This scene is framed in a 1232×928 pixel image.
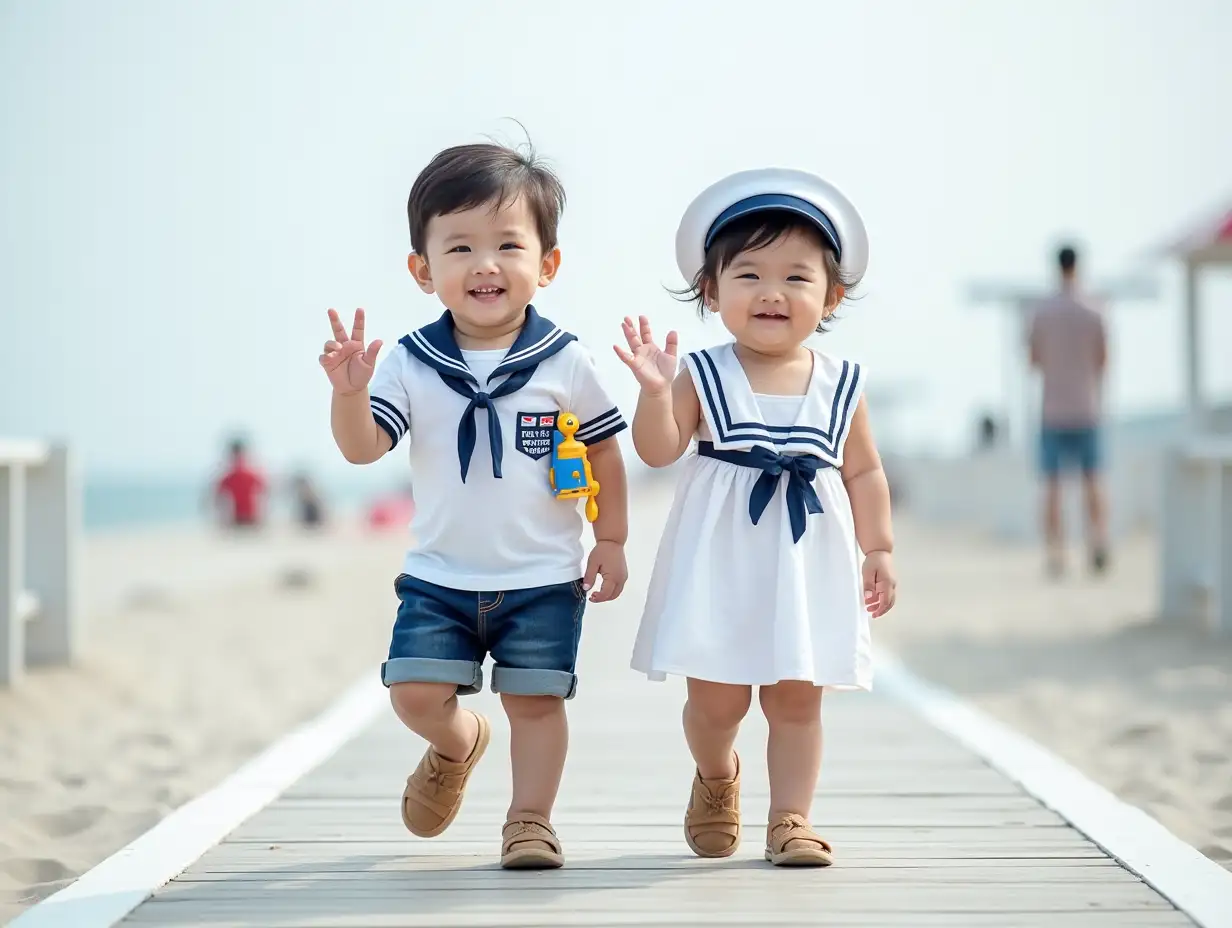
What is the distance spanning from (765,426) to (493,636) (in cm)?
73

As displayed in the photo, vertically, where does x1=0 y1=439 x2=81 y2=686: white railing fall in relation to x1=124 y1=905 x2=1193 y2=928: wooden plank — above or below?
above

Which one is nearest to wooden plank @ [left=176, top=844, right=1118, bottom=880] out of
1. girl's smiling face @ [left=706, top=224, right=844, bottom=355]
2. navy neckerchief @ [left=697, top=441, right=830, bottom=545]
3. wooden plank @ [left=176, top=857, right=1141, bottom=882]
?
wooden plank @ [left=176, top=857, right=1141, bottom=882]

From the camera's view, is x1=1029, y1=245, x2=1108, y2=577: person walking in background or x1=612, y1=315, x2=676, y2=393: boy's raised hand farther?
x1=1029, y1=245, x2=1108, y2=577: person walking in background

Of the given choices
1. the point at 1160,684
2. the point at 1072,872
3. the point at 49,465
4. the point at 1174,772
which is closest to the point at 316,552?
the point at 49,465

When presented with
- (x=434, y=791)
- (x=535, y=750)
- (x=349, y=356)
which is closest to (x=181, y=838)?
(x=434, y=791)

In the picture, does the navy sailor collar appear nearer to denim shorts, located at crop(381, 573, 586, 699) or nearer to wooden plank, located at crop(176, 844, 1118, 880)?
denim shorts, located at crop(381, 573, 586, 699)

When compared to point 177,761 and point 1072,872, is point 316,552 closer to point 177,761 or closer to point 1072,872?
point 177,761

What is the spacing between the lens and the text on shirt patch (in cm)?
318

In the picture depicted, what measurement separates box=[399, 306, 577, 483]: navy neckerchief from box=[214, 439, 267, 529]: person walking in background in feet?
60.9

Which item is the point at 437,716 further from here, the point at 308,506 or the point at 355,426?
the point at 308,506

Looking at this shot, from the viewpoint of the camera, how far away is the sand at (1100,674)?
455 centimetres

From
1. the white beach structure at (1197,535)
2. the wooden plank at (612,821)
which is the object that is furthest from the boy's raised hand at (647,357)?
the white beach structure at (1197,535)

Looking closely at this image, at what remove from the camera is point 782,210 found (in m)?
3.20

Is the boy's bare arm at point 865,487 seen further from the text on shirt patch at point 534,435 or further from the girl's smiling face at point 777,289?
the text on shirt patch at point 534,435
